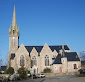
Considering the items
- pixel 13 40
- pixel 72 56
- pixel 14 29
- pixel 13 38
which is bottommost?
pixel 72 56

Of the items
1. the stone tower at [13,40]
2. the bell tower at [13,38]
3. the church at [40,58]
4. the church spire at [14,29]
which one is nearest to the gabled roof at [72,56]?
the church at [40,58]

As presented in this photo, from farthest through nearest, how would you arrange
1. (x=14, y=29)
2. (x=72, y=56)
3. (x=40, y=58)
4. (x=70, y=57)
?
1. (x=14, y=29)
2. (x=40, y=58)
3. (x=72, y=56)
4. (x=70, y=57)

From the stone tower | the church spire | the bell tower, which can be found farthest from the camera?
the church spire

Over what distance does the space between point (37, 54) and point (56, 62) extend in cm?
879

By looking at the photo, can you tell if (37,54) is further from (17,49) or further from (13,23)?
(13,23)

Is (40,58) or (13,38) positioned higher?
(13,38)

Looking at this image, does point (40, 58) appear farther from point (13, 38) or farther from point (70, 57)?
point (13, 38)

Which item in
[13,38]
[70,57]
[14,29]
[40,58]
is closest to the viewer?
[70,57]

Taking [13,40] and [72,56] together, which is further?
[13,40]

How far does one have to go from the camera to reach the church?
2404 inches

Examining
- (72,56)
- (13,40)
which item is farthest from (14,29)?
(72,56)

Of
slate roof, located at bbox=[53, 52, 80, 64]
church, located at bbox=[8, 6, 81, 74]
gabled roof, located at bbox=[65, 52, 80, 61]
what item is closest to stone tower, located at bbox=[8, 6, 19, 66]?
church, located at bbox=[8, 6, 81, 74]

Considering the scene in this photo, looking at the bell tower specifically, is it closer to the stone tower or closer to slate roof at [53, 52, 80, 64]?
the stone tower

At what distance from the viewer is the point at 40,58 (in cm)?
6712
